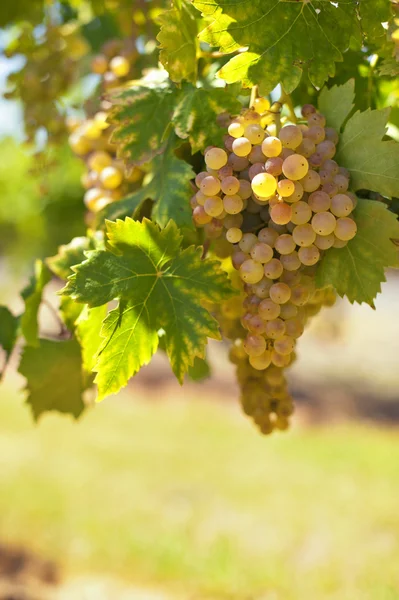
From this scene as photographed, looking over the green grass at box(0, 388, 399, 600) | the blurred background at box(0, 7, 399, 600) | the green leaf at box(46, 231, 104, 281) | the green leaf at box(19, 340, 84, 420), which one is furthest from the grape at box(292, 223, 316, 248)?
the green grass at box(0, 388, 399, 600)

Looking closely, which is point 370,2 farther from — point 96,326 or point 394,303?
point 394,303

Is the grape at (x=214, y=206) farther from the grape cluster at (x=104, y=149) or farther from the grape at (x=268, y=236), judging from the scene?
the grape cluster at (x=104, y=149)

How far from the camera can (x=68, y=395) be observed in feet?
2.60

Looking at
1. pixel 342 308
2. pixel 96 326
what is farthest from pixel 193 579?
pixel 342 308

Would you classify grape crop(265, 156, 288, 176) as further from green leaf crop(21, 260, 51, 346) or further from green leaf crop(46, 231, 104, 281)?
green leaf crop(21, 260, 51, 346)

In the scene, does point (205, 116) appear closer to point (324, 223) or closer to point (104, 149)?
point (324, 223)

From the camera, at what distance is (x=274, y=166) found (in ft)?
1.64

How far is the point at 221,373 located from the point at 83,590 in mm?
3269

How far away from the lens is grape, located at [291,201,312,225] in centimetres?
51

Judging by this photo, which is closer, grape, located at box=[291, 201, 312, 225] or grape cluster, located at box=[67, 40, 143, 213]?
grape, located at box=[291, 201, 312, 225]

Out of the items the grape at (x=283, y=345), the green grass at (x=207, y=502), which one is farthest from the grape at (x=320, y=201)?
the green grass at (x=207, y=502)

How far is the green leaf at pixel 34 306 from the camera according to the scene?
0.77m

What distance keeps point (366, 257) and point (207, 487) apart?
3.05 meters

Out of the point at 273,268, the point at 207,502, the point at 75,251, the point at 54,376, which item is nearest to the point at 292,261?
the point at 273,268
